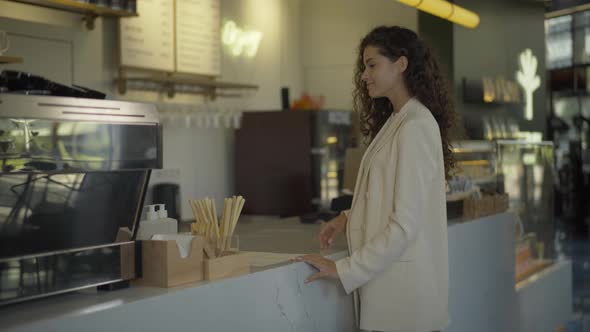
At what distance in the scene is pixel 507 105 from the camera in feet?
33.6

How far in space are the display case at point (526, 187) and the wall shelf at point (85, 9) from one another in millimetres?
2888

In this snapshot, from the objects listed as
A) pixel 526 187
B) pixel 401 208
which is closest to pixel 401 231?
pixel 401 208

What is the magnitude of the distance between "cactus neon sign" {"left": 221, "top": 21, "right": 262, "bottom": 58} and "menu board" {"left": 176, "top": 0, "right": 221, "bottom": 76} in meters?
0.32


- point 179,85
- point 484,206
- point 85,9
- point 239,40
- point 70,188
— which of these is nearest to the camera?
point 70,188

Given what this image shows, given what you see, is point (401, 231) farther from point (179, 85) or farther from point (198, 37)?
point (198, 37)

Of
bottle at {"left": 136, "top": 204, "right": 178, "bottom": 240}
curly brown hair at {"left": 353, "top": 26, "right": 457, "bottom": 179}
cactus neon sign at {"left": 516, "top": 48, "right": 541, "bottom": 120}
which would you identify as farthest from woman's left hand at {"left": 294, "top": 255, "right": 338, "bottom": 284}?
cactus neon sign at {"left": 516, "top": 48, "right": 541, "bottom": 120}

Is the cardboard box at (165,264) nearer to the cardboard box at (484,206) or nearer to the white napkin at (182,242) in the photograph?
the white napkin at (182,242)

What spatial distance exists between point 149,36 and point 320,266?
477 centimetres

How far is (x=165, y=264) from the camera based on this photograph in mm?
1837

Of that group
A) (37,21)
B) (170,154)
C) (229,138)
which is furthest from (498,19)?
(37,21)

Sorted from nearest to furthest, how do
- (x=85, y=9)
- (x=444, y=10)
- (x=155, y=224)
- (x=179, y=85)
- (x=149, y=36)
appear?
(x=155, y=224), (x=85, y=9), (x=444, y=10), (x=149, y=36), (x=179, y=85)

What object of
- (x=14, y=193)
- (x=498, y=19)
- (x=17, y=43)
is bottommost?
(x=14, y=193)

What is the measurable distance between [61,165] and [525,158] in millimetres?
4035

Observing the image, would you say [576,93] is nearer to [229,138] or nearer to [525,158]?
[229,138]
